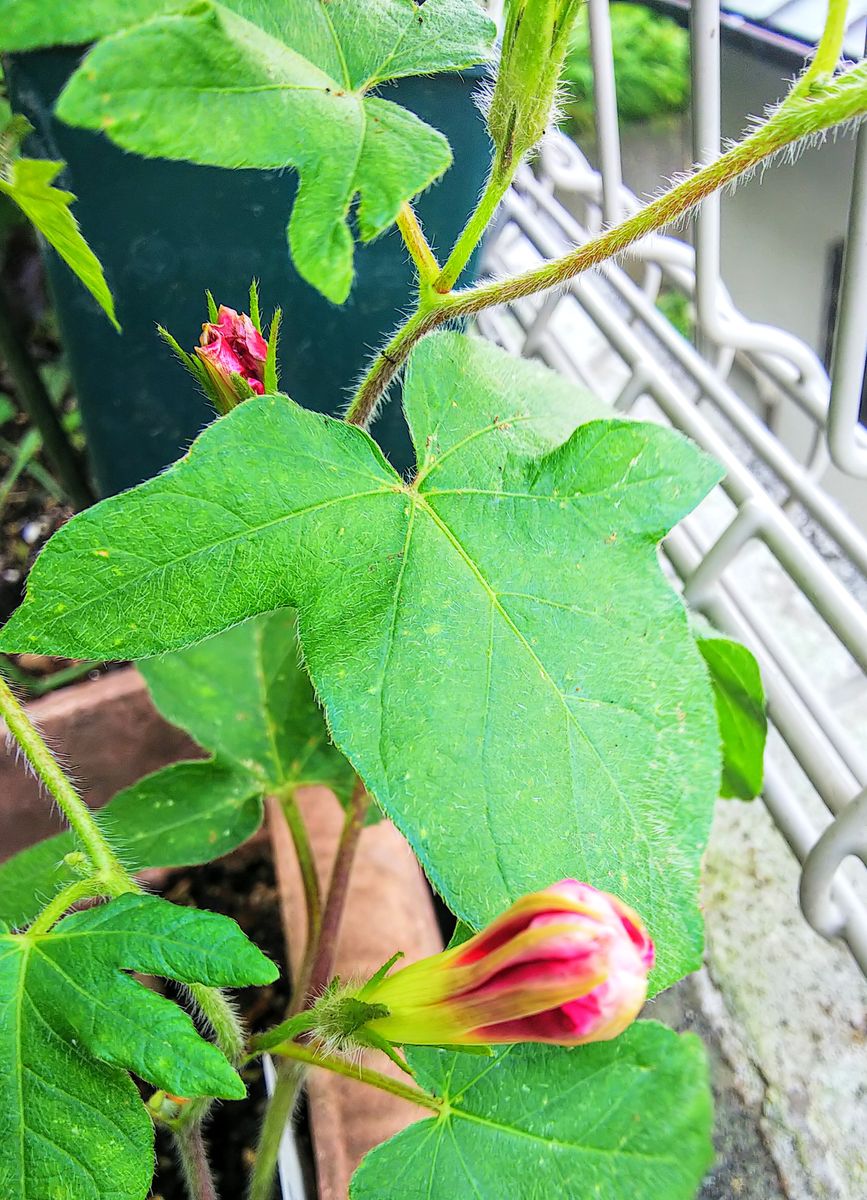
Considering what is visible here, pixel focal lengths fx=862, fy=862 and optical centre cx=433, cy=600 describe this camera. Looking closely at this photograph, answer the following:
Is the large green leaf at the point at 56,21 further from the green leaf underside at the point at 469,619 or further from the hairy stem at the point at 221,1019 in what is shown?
the hairy stem at the point at 221,1019

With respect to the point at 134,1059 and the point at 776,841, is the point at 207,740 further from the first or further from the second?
the point at 776,841

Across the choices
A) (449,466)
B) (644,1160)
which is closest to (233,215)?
(449,466)

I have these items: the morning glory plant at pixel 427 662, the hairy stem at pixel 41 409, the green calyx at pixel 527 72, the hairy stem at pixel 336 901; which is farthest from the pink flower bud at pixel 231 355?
the hairy stem at pixel 41 409

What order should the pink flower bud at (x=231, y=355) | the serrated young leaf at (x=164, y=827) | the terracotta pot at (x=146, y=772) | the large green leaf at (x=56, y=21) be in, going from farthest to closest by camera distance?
the terracotta pot at (x=146, y=772)
the serrated young leaf at (x=164, y=827)
the pink flower bud at (x=231, y=355)
the large green leaf at (x=56, y=21)

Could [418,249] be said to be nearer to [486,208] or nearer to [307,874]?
[486,208]

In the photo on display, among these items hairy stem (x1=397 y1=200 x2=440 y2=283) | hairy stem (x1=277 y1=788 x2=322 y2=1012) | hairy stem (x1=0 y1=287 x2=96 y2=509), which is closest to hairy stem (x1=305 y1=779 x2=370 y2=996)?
hairy stem (x1=277 y1=788 x2=322 y2=1012)
